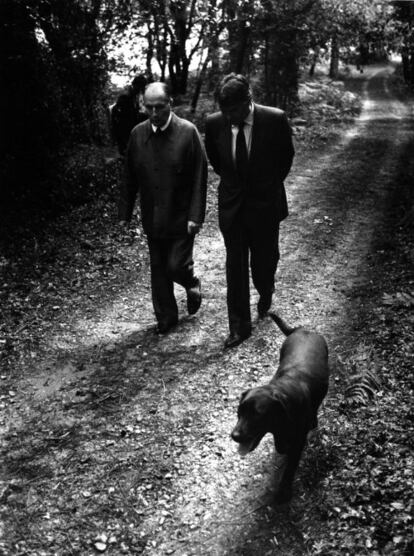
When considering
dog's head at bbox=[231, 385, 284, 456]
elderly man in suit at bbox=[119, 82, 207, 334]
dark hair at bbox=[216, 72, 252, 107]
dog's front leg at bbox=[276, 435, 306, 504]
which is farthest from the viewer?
elderly man in suit at bbox=[119, 82, 207, 334]

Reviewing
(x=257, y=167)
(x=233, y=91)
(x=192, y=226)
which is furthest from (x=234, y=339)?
(x=233, y=91)

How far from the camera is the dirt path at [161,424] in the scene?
3.10 metres

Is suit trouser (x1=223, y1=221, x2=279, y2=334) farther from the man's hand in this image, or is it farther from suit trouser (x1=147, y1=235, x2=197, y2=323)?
suit trouser (x1=147, y1=235, x2=197, y2=323)

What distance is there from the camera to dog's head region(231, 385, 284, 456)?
2.68m

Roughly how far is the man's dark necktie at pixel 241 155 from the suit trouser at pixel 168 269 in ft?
2.80

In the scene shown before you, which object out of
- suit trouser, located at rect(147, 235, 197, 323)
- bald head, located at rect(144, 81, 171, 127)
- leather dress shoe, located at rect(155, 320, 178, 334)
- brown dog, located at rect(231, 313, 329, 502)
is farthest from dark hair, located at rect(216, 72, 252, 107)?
leather dress shoe, located at rect(155, 320, 178, 334)

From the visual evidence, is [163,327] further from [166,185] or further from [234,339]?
[166,185]

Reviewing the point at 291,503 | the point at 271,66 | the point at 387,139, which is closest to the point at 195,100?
the point at 271,66

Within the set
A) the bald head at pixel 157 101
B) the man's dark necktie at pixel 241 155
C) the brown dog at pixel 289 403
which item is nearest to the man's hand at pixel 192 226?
the man's dark necktie at pixel 241 155

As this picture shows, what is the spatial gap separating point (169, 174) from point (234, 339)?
1692 millimetres

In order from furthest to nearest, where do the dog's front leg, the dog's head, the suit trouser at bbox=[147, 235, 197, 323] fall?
the suit trouser at bbox=[147, 235, 197, 323] < the dog's front leg < the dog's head

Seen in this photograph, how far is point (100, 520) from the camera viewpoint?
125 inches

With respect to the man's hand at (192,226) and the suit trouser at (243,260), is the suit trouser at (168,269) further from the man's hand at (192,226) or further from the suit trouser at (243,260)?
the suit trouser at (243,260)

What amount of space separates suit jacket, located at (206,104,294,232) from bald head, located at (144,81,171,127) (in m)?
0.40
